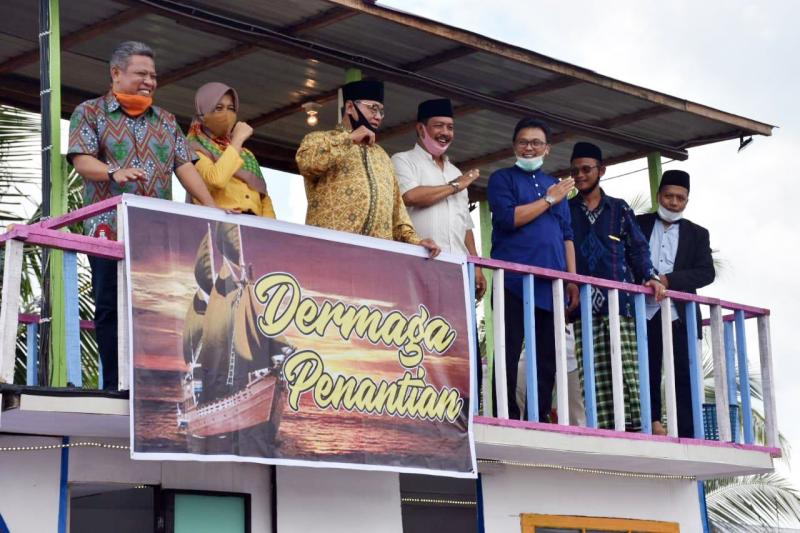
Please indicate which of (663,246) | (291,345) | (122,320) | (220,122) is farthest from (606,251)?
(122,320)

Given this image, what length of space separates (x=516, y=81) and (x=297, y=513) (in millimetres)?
3953

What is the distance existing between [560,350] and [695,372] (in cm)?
148

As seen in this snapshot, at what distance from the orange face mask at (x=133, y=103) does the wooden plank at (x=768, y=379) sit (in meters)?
5.11

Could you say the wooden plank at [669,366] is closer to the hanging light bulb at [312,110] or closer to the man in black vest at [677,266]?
the man in black vest at [677,266]

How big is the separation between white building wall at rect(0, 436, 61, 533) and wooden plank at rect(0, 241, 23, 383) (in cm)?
65

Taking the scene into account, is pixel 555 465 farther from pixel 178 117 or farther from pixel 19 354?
pixel 19 354

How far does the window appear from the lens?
1058cm

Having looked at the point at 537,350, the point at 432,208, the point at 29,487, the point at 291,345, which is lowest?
the point at 29,487

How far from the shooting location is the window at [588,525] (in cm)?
1058

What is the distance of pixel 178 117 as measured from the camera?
11961mm

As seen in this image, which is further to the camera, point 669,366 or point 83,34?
point 669,366

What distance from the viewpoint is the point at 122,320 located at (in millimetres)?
7820

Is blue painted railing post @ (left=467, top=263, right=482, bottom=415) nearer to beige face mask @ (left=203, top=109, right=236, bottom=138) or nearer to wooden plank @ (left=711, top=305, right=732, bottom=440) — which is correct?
beige face mask @ (left=203, top=109, right=236, bottom=138)

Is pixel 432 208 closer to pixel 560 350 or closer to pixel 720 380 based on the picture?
pixel 560 350
